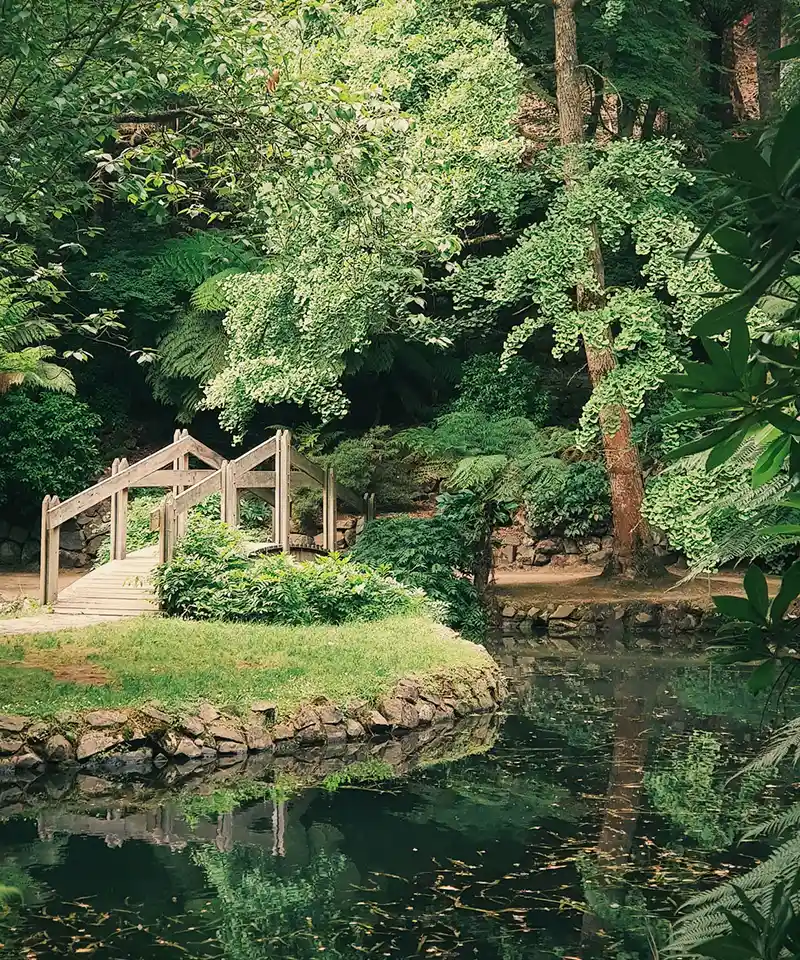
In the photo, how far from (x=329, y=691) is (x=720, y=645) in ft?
26.0

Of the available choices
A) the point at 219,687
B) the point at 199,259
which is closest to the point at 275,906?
the point at 219,687

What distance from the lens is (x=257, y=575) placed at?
38.0ft

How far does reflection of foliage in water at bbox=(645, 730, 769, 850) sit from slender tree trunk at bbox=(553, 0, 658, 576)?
19.9ft

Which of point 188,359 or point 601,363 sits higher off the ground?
point 188,359

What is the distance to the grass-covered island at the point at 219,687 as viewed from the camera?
25.6ft

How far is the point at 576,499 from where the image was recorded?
16047 mm

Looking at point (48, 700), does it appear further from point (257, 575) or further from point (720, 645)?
point (720, 645)

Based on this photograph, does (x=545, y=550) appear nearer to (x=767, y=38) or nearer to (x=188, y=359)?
(x=188, y=359)

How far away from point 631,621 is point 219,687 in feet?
20.8

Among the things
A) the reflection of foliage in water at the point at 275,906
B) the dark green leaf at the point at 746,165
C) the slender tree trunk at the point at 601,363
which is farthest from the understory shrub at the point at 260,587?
the dark green leaf at the point at 746,165

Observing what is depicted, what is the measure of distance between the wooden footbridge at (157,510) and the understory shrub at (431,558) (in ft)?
3.28

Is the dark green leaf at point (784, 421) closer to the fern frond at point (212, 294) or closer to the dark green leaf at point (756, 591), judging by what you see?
the dark green leaf at point (756, 591)

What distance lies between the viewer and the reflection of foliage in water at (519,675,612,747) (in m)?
9.12

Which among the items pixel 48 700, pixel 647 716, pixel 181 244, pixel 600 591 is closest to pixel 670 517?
pixel 600 591
